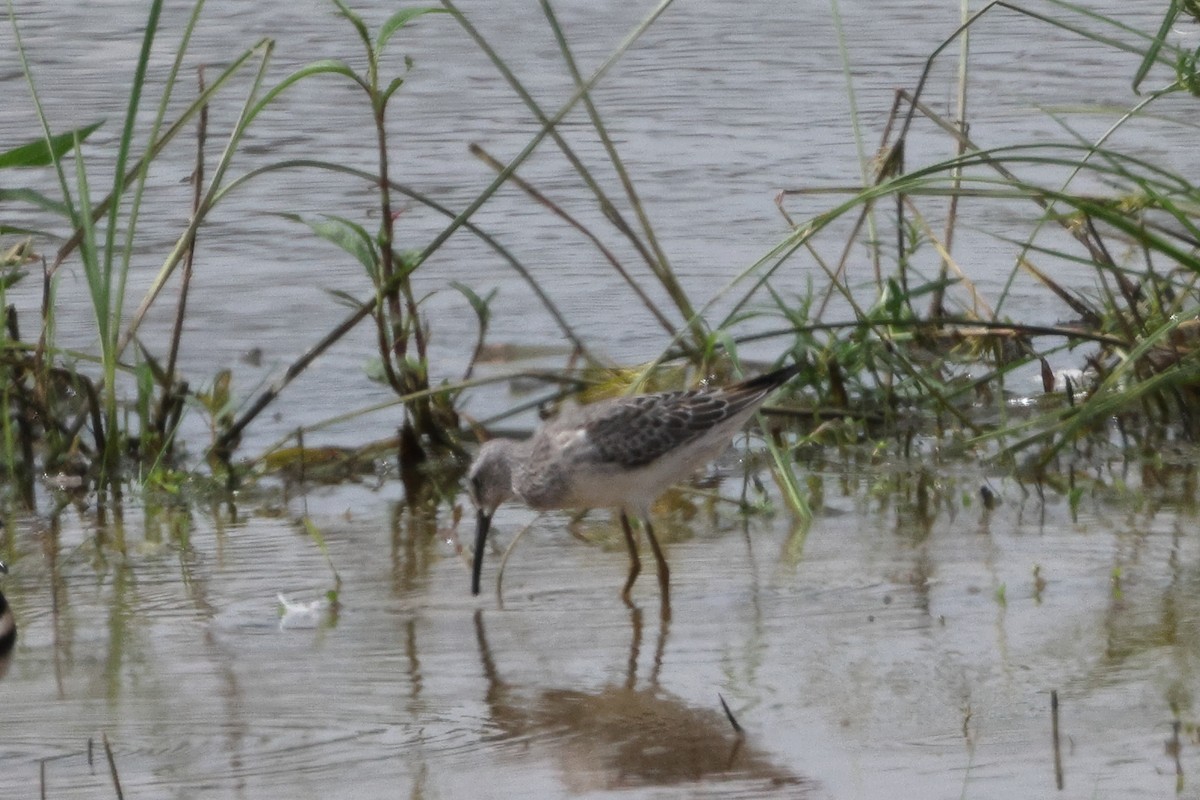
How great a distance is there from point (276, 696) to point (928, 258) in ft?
16.2

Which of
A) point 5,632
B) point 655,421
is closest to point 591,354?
point 655,421

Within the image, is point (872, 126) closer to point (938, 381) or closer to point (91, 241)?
point (938, 381)

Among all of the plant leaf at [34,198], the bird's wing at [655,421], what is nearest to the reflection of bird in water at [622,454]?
the bird's wing at [655,421]

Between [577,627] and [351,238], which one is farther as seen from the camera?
[351,238]

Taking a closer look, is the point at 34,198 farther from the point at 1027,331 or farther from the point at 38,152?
the point at 1027,331

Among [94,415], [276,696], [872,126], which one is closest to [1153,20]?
[872,126]

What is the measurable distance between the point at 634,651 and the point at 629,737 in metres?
0.64

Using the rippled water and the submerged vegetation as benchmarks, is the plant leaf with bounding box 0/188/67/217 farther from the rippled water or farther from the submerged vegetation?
the rippled water

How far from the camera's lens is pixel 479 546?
5.91 meters

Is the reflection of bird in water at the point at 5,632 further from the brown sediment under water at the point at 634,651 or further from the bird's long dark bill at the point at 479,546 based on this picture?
the bird's long dark bill at the point at 479,546

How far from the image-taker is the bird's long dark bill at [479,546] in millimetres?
5680

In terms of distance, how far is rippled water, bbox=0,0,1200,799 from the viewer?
432 cm

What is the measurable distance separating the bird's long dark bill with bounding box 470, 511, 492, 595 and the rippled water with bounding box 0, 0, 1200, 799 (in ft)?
0.20

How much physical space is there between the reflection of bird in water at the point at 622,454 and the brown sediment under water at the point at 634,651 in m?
Result: 0.17
